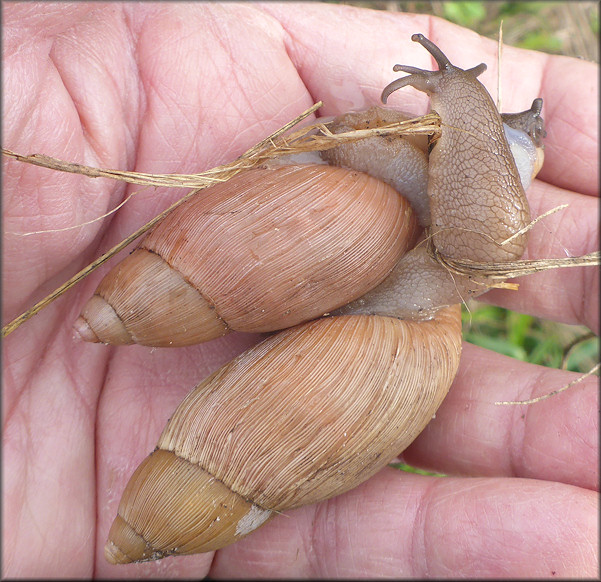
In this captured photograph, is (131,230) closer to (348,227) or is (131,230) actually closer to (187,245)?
(187,245)

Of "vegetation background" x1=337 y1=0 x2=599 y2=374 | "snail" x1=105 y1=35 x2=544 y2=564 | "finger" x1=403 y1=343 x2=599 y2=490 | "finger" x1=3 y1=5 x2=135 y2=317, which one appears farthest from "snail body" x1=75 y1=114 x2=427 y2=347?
"vegetation background" x1=337 y1=0 x2=599 y2=374

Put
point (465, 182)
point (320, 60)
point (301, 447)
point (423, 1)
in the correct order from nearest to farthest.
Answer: point (301, 447) → point (465, 182) → point (320, 60) → point (423, 1)

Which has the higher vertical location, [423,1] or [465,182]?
[423,1]

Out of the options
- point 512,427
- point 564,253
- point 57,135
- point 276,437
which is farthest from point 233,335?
point 564,253

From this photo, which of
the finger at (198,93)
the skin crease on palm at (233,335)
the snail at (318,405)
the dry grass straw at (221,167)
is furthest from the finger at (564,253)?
the finger at (198,93)

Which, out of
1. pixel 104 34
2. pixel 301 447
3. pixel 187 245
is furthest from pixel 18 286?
pixel 301 447

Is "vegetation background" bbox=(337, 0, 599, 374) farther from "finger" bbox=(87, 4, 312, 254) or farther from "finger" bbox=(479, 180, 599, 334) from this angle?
"finger" bbox=(87, 4, 312, 254)
